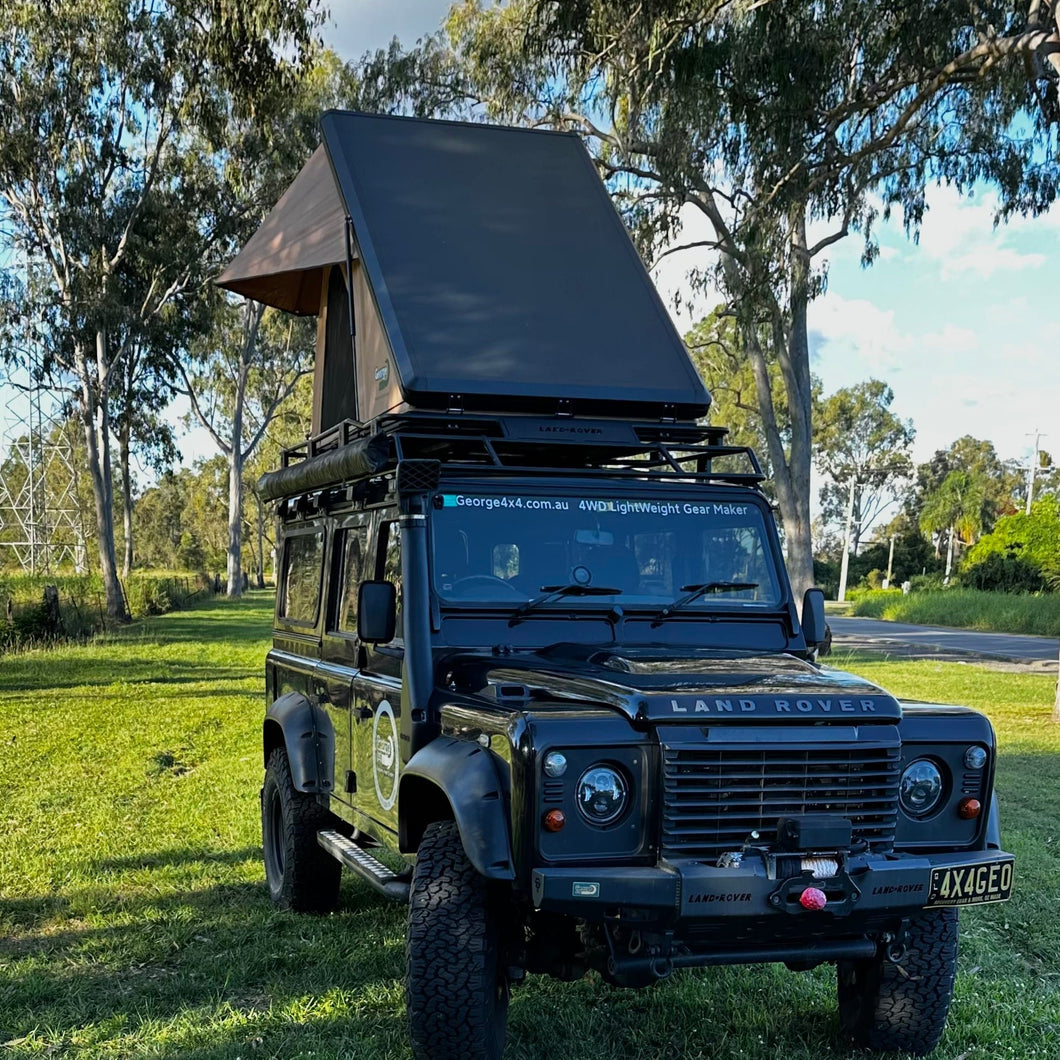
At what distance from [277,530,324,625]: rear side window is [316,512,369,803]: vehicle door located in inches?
12.8

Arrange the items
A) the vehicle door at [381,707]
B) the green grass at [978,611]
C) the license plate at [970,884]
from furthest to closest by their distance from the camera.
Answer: the green grass at [978,611]
the vehicle door at [381,707]
the license plate at [970,884]

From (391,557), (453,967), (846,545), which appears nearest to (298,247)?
(391,557)

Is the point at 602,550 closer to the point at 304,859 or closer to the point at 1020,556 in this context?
the point at 304,859

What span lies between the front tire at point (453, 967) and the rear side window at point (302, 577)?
2739 millimetres

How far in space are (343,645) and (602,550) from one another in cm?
153

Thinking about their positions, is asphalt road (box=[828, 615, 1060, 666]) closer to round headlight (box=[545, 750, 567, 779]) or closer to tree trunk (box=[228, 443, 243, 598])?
round headlight (box=[545, 750, 567, 779])

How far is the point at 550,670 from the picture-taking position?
479 centimetres

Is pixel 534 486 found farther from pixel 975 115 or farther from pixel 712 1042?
pixel 975 115

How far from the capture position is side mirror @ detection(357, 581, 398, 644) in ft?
16.8

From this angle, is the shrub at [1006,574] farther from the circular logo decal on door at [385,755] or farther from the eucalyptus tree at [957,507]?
the circular logo decal on door at [385,755]

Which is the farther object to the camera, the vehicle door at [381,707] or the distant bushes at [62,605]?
the distant bushes at [62,605]

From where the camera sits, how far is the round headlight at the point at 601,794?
4039 mm

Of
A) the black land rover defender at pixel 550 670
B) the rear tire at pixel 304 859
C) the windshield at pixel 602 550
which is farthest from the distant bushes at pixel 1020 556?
the windshield at pixel 602 550

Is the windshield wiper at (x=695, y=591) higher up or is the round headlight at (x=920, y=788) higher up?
the windshield wiper at (x=695, y=591)
